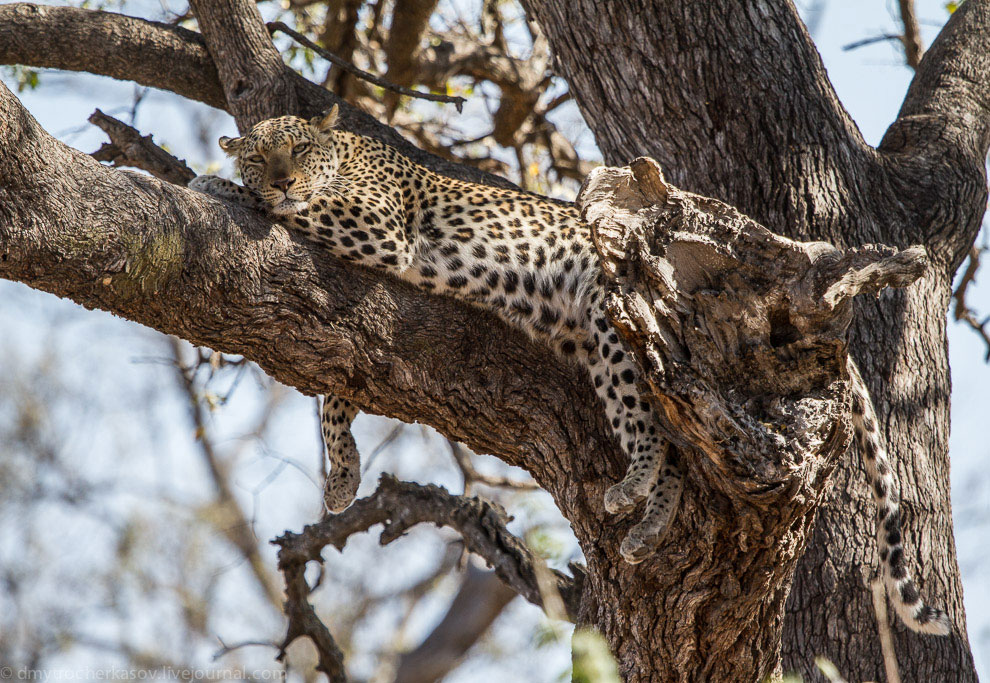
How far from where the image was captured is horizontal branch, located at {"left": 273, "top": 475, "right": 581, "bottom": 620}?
5.91 meters

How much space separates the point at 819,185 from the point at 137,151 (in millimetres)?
4300

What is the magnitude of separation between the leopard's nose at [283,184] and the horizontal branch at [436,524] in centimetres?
189

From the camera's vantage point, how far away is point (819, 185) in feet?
18.2

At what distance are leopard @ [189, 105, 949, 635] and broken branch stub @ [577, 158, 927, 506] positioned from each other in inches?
14.1

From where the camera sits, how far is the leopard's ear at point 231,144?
20.0 ft

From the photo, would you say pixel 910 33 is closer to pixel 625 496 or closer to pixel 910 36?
pixel 910 36

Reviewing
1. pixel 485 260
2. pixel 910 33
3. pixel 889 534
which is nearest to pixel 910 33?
pixel 910 33

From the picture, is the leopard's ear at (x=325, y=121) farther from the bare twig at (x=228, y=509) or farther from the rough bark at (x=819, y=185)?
the bare twig at (x=228, y=509)

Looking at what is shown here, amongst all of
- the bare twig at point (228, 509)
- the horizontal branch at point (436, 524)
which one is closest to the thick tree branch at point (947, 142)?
the horizontal branch at point (436, 524)

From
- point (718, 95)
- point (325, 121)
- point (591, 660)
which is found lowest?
point (591, 660)

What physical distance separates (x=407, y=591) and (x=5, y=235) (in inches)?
512

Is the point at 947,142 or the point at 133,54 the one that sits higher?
the point at 133,54

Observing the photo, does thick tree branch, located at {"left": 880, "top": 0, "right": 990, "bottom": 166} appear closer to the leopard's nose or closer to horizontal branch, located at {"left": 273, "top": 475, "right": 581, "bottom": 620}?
horizontal branch, located at {"left": 273, "top": 475, "right": 581, "bottom": 620}

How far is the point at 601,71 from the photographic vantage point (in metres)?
5.73
